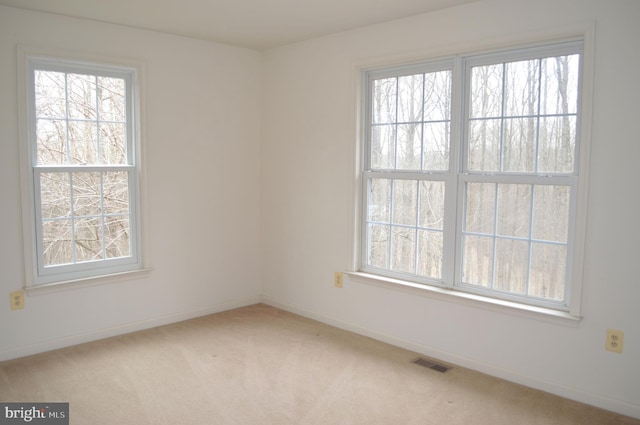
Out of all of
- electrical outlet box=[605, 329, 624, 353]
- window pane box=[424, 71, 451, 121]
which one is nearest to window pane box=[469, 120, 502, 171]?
window pane box=[424, 71, 451, 121]

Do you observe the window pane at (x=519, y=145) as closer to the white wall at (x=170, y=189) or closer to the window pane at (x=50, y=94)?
the white wall at (x=170, y=189)

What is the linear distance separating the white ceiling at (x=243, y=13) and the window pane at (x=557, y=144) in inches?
39.0

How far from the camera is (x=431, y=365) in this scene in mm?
3602

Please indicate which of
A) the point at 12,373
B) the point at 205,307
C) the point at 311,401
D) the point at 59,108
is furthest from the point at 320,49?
the point at 12,373

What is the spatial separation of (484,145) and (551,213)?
0.65 meters

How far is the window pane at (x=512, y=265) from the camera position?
3.33 metres

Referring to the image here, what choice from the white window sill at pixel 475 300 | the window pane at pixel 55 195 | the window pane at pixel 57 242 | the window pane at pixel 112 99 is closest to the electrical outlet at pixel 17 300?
the window pane at pixel 57 242

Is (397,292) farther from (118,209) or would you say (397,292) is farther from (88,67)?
(88,67)

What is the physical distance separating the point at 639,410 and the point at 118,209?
3.89m

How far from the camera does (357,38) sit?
4.09 meters

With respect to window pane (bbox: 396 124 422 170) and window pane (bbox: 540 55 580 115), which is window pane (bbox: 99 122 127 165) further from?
window pane (bbox: 540 55 580 115)

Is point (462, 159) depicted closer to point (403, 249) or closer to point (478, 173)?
point (478, 173)

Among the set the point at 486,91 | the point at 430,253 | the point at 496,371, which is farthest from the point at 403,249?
the point at 486,91

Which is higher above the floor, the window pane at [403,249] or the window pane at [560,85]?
the window pane at [560,85]
